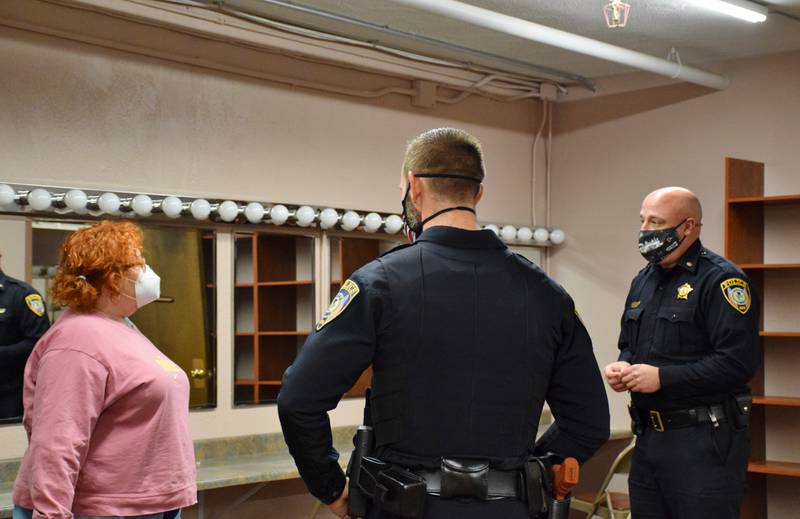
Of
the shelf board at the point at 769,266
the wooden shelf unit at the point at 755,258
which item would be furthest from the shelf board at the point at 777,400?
the shelf board at the point at 769,266

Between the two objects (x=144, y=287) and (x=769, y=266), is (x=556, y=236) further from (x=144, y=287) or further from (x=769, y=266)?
(x=144, y=287)

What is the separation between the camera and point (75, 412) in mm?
2389

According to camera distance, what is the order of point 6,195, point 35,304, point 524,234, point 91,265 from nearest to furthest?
point 91,265 < point 6,195 < point 35,304 < point 524,234

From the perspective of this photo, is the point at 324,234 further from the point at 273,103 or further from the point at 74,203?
the point at 74,203

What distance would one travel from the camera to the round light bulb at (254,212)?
4.63 metres

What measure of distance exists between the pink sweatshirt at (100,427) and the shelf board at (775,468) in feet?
10.3

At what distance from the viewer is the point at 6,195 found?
3906 millimetres

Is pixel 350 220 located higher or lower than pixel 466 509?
higher

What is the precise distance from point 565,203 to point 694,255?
2786mm

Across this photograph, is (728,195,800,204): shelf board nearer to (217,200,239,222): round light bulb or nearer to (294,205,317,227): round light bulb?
(294,205,317,227): round light bulb

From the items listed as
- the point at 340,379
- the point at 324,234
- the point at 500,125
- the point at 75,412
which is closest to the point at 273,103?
the point at 324,234

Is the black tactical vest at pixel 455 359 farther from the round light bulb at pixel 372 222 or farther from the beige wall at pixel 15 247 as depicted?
the round light bulb at pixel 372 222

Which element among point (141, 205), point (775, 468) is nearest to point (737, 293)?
point (775, 468)

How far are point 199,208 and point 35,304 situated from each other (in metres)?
0.85
